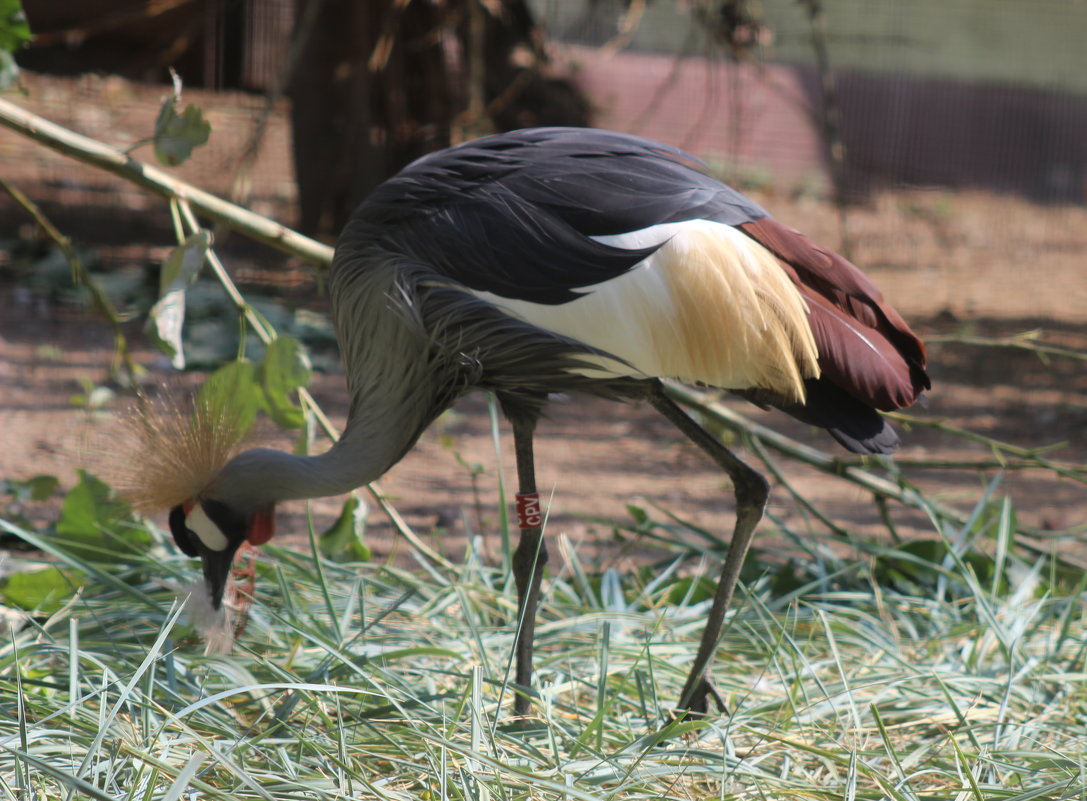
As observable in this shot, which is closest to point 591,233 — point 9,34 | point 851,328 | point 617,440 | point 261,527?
point 851,328

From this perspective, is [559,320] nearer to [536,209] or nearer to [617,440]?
[536,209]

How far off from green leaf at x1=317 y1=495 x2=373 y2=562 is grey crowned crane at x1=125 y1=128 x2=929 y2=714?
22.4 inches

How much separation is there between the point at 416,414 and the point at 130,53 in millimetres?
5330

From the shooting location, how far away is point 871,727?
6.14 feet

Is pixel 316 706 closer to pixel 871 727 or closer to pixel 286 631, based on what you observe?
pixel 286 631

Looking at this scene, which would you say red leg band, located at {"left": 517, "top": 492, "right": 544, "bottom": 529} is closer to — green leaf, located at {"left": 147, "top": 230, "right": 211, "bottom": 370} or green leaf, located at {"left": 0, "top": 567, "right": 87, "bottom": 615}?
green leaf, located at {"left": 147, "top": 230, "right": 211, "bottom": 370}

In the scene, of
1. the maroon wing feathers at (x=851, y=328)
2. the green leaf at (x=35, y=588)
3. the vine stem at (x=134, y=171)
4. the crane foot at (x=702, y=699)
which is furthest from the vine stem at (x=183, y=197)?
the maroon wing feathers at (x=851, y=328)

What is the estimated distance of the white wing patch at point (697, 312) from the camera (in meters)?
1.69

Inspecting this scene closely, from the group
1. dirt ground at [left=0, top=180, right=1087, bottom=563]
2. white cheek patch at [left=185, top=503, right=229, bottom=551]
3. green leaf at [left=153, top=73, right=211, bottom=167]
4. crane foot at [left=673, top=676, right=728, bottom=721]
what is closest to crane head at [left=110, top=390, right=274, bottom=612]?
white cheek patch at [left=185, top=503, right=229, bottom=551]

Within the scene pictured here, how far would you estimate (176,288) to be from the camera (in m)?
2.12

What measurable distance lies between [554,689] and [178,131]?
1.25 metres

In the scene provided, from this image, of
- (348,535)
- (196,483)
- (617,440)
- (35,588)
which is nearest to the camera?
(196,483)

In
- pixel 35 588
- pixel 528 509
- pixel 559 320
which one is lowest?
pixel 35 588

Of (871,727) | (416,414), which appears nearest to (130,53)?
(416,414)
